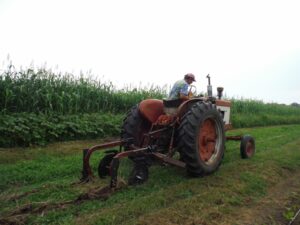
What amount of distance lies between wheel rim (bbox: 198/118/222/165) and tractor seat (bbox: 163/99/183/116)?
512 mm

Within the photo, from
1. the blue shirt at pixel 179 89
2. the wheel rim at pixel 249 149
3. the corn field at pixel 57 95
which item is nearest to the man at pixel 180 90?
the blue shirt at pixel 179 89

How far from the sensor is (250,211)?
409cm

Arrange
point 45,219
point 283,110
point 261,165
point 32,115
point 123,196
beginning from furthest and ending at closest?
point 283,110, point 32,115, point 261,165, point 123,196, point 45,219

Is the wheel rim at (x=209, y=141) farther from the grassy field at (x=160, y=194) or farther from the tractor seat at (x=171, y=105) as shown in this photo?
the tractor seat at (x=171, y=105)

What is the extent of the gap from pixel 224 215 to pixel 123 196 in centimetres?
123

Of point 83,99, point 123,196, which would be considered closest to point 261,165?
point 123,196

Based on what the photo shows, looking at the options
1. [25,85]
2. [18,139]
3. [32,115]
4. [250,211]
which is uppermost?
[25,85]

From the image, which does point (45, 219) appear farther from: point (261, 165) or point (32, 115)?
point (32, 115)

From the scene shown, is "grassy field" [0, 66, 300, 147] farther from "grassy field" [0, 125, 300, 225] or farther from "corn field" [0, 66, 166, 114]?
"grassy field" [0, 125, 300, 225]

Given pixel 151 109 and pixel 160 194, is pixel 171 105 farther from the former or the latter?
pixel 160 194

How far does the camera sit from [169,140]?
5492 millimetres

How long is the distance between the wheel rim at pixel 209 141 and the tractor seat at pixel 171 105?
1.68ft

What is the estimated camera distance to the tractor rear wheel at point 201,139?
197 inches

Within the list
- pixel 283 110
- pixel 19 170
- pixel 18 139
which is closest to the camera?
pixel 19 170
